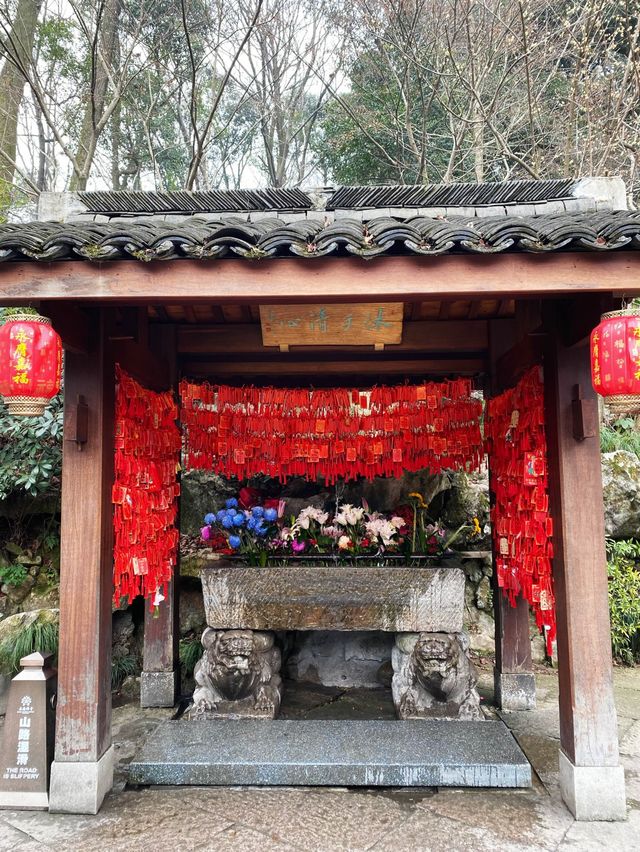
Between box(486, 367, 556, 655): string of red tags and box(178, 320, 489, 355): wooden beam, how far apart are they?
62 centimetres

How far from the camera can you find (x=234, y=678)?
4410mm

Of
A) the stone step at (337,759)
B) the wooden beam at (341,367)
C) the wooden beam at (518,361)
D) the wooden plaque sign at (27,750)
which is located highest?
the wooden beam at (341,367)

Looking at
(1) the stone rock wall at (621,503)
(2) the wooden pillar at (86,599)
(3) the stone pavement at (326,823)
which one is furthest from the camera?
(1) the stone rock wall at (621,503)

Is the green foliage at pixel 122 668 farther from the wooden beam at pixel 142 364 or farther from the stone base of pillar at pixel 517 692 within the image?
the stone base of pillar at pixel 517 692

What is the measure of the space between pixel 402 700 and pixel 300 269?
3.60m

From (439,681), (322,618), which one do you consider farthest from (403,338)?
(439,681)

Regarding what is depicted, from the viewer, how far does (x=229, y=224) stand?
8.89ft

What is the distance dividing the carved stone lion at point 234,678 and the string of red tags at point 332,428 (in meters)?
1.51

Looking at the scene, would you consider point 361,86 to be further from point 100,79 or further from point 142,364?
point 142,364

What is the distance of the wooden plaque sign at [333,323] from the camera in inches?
149

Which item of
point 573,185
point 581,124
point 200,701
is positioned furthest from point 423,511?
point 581,124

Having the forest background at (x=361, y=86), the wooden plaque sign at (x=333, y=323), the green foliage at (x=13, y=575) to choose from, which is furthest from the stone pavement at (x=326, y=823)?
the forest background at (x=361, y=86)

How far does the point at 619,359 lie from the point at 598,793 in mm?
2484

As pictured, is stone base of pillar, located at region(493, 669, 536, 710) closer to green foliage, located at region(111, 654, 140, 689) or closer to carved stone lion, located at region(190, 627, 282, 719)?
carved stone lion, located at region(190, 627, 282, 719)
